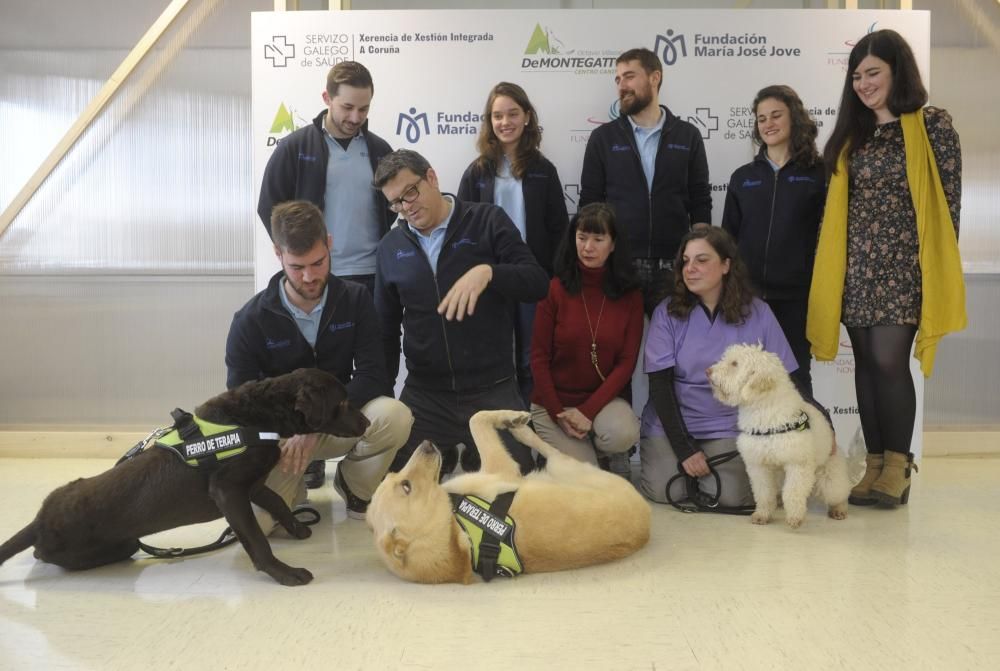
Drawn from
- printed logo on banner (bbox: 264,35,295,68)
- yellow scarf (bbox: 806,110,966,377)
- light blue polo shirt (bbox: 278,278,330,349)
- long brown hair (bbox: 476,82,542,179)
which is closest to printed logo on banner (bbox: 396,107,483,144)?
long brown hair (bbox: 476,82,542,179)

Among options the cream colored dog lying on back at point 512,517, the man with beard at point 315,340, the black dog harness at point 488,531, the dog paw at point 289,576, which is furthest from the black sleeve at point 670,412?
the dog paw at point 289,576

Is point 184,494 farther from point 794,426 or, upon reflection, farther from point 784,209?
point 784,209

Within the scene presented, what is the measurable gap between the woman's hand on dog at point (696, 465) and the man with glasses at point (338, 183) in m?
1.54

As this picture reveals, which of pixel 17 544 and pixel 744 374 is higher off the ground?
pixel 744 374

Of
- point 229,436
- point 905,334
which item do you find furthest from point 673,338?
point 229,436

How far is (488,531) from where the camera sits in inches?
96.6

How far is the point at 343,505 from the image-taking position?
11.4 feet

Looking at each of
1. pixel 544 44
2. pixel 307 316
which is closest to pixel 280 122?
pixel 544 44

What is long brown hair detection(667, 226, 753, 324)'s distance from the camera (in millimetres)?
3375

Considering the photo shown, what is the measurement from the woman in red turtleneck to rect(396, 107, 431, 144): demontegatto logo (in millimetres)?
1112

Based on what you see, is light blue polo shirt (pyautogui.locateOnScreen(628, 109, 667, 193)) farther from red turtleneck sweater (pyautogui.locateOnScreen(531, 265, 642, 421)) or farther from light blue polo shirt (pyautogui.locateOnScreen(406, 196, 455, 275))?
light blue polo shirt (pyautogui.locateOnScreen(406, 196, 455, 275))

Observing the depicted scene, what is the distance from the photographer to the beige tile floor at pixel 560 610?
2.03m

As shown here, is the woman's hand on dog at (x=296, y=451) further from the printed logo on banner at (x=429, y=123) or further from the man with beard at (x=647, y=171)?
the printed logo on banner at (x=429, y=123)

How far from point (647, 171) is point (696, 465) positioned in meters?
1.38
